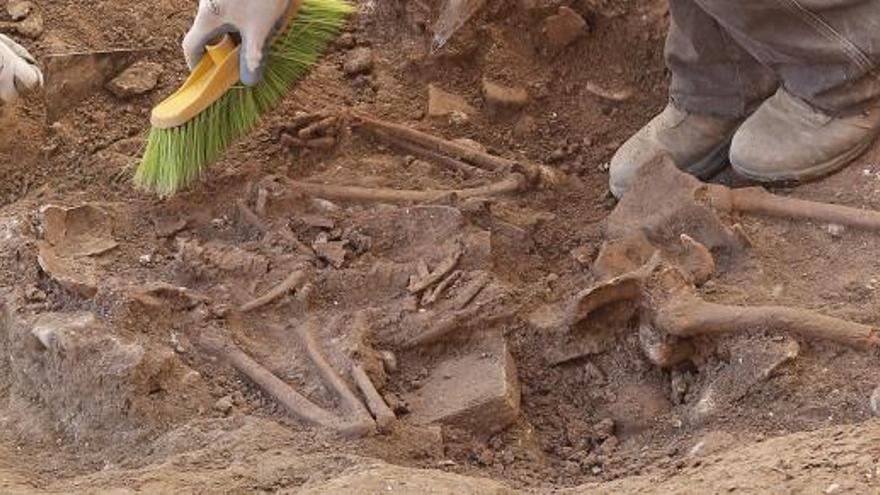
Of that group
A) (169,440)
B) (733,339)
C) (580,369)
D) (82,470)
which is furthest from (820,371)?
(82,470)

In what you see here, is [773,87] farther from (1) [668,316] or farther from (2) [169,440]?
(2) [169,440]

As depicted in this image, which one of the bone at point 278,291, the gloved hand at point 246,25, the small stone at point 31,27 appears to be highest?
the gloved hand at point 246,25

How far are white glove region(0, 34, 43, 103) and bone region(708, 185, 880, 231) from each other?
5.39 feet

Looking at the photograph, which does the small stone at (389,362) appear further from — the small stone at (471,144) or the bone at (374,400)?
the small stone at (471,144)

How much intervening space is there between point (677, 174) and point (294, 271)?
0.80 metres

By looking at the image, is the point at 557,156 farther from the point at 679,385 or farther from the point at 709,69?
the point at 679,385

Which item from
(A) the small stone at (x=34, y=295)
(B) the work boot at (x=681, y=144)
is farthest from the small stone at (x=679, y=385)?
(A) the small stone at (x=34, y=295)

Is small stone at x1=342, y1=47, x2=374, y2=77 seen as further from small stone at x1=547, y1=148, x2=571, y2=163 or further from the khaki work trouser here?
the khaki work trouser

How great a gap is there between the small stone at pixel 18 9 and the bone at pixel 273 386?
149cm

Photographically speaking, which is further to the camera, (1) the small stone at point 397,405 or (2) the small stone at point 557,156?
(2) the small stone at point 557,156

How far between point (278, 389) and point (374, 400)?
0.19m

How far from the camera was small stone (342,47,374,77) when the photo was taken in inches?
139

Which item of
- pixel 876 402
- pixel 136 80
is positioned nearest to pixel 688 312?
pixel 876 402

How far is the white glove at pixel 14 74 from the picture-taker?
10.7 feet
